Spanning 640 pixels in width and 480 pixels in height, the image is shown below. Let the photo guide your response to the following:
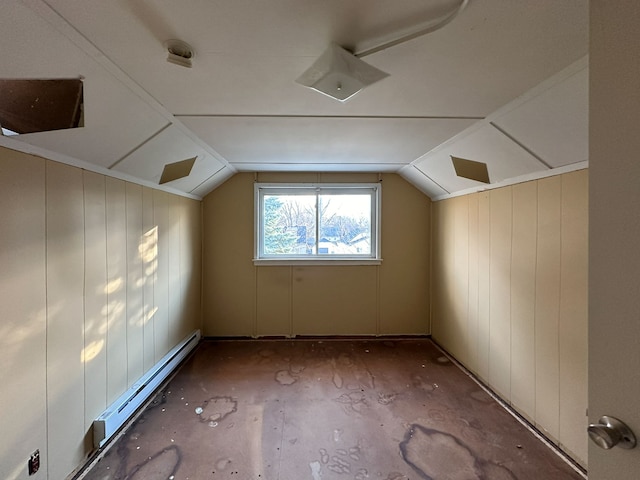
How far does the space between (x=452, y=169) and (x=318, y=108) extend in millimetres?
1519

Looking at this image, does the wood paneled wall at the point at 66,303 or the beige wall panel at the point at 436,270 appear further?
the beige wall panel at the point at 436,270

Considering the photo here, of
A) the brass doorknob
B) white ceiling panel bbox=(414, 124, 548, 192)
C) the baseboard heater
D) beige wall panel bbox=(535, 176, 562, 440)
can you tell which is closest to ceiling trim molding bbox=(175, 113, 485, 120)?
white ceiling panel bbox=(414, 124, 548, 192)

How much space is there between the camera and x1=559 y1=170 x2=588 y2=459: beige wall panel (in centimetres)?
167

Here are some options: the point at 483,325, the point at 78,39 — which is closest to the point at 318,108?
the point at 78,39

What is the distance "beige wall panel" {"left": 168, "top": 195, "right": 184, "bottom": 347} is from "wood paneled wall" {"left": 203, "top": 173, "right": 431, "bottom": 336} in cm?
56

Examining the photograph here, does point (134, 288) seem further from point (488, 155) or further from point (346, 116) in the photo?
point (488, 155)

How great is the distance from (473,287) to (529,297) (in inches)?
27.9

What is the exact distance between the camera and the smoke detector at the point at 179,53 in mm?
1115

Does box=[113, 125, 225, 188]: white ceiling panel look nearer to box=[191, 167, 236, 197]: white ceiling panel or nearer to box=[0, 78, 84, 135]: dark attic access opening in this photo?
box=[191, 167, 236, 197]: white ceiling panel

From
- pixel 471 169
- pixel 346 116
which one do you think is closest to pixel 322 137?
pixel 346 116

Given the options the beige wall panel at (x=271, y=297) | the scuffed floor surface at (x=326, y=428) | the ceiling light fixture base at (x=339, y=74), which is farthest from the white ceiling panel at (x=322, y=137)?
the scuffed floor surface at (x=326, y=428)

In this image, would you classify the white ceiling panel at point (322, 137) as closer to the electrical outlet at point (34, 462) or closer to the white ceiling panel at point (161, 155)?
the white ceiling panel at point (161, 155)

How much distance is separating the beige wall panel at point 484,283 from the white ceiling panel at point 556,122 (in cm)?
81

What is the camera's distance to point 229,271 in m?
3.59
